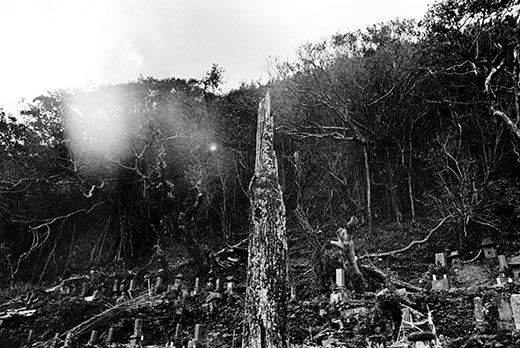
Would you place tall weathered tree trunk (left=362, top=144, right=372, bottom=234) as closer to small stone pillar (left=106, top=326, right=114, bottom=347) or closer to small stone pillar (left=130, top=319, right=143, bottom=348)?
small stone pillar (left=130, top=319, right=143, bottom=348)

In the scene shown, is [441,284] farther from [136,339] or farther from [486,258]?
[136,339]

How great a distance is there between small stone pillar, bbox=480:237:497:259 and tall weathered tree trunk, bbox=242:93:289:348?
802 cm

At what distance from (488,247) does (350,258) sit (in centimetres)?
409

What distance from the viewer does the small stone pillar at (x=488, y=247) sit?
10.5 meters

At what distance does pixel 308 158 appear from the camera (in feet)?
59.1

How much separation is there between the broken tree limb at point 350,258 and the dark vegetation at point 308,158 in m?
1.24

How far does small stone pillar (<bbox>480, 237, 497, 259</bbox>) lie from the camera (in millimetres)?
10500

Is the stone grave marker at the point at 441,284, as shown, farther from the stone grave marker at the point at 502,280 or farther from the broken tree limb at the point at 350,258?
the broken tree limb at the point at 350,258

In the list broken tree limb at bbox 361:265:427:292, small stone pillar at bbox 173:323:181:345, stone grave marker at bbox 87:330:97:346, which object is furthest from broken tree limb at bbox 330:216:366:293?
stone grave marker at bbox 87:330:97:346

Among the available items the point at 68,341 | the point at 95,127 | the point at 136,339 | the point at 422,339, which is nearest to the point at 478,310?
the point at 422,339

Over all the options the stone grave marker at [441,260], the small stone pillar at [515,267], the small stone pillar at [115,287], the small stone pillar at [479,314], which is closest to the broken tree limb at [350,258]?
the stone grave marker at [441,260]

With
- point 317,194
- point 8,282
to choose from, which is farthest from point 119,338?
point 8,282

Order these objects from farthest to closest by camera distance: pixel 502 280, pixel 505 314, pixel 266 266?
pixel 502 280, pixel 505 314, pixel 266 266

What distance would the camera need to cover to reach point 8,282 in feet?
61.3
